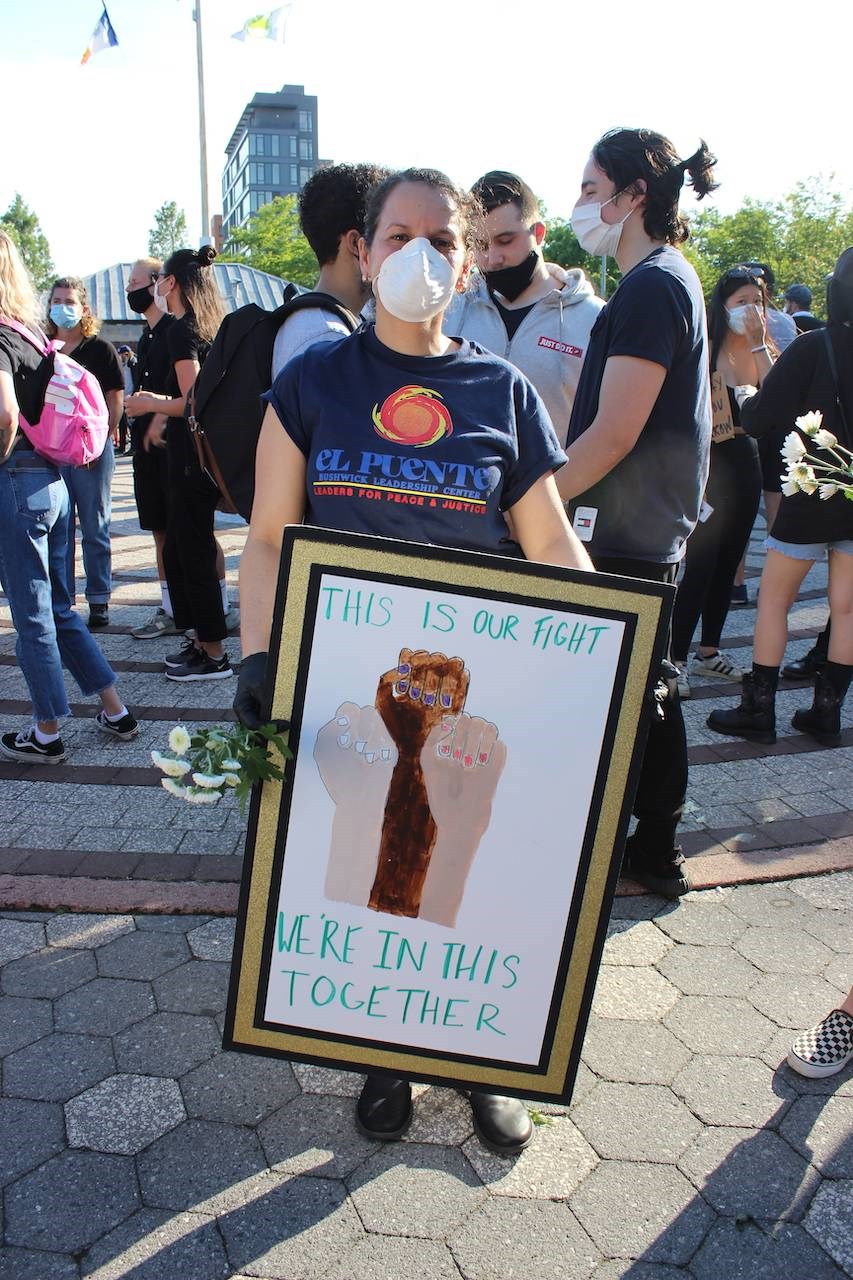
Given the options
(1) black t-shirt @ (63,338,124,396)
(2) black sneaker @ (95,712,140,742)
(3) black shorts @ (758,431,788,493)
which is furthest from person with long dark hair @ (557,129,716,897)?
(1) black t-shirt @ (63,338,124,396)

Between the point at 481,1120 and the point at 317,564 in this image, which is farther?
Answer: the point at 481,1120

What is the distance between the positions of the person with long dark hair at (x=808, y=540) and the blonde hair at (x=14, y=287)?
9.69 ft

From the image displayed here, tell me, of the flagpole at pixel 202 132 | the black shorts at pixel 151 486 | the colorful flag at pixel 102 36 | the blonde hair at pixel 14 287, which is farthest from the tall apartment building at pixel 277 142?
the blonde hair at pixel 14 287

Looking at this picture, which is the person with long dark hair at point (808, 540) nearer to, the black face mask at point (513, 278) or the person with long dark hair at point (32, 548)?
the black face mask at point (513, 278)

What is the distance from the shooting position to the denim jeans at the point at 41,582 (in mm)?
3607

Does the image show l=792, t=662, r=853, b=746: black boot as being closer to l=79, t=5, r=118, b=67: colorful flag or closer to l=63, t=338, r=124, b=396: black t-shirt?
l=63, t=338, r=124, b=396: black t-shirt

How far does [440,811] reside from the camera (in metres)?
1.80

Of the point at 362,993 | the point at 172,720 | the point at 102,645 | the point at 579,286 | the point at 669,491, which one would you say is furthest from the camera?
the point at 102,645

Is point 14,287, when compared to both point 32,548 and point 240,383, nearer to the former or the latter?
point 32,548

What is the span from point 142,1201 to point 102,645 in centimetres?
424

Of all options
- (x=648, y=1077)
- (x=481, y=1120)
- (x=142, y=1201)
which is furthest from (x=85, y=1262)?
(x=648, y=1077)

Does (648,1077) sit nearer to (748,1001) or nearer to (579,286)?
(748,1001)

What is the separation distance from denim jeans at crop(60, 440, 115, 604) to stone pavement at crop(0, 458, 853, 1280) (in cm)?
298

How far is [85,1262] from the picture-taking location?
69.5 inches
